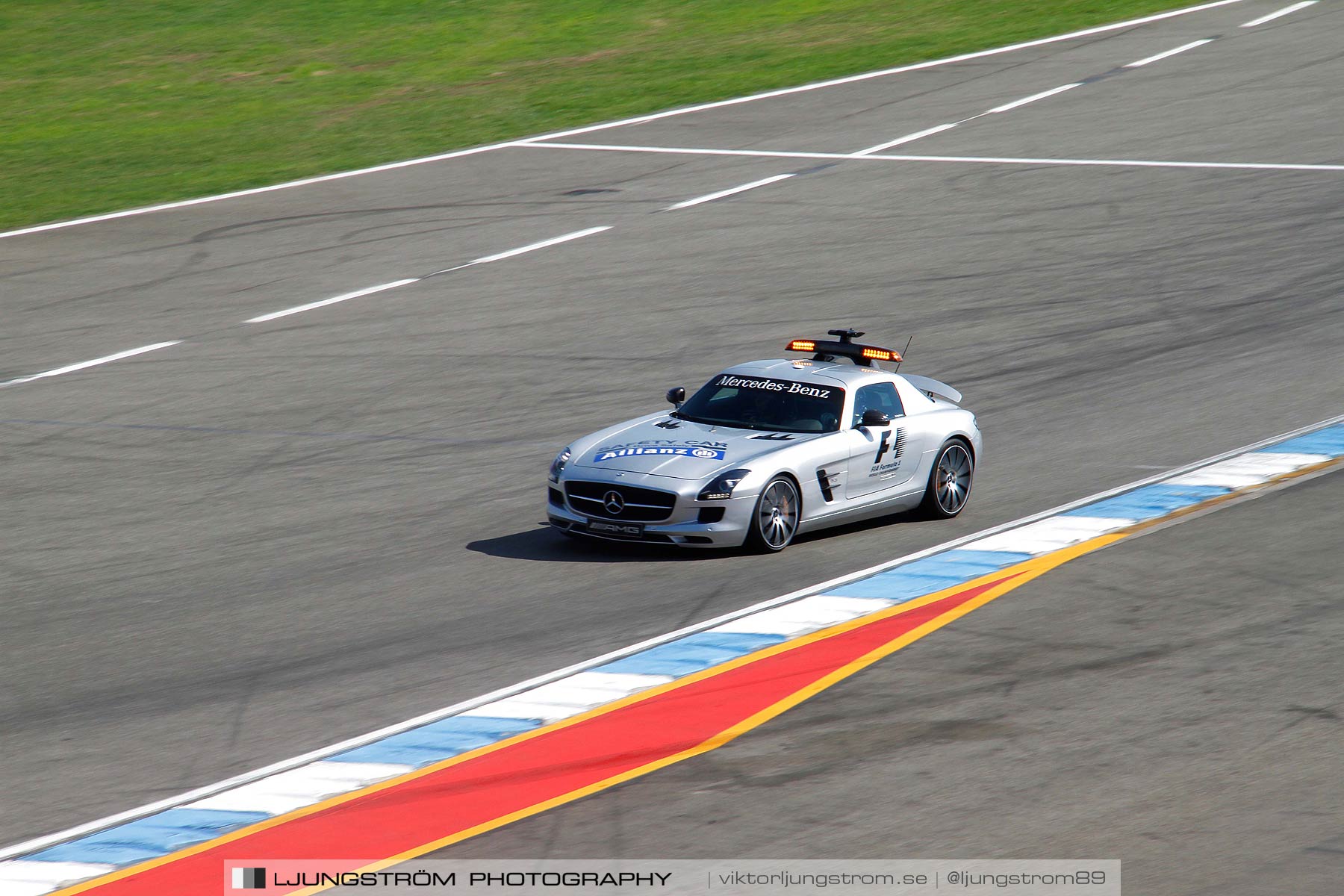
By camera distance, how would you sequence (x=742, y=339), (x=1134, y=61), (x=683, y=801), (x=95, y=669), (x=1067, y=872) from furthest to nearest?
1. (x=1134, y=61)
2. (x=742, y=339)
3. (x=95, y=669)
4. (x=683, y=801)
5. (x=1067, y=872)

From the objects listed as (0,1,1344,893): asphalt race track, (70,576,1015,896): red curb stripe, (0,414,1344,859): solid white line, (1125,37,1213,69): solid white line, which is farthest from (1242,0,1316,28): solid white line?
(70,576,1015,896): red curb stripe

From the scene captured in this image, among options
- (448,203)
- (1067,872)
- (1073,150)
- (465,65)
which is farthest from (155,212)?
(1067,872)

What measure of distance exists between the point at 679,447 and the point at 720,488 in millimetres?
714

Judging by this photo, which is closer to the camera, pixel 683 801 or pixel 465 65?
pixel 683 801

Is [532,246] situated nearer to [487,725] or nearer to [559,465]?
[559,465]

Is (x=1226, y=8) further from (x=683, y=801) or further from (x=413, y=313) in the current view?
(x=683, y=801)

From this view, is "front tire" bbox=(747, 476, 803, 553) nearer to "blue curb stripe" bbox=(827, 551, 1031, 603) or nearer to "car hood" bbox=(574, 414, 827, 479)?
"car hood" bbox=(574, 414, 827, 479)

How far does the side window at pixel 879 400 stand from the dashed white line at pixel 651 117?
1708 cm

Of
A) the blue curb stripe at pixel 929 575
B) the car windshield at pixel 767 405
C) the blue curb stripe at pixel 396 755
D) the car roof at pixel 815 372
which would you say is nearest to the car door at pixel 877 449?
the car roof at pixel 815 372

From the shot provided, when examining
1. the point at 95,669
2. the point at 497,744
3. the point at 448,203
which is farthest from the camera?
the point at 448,203

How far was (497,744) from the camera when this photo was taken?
8516 millimetres

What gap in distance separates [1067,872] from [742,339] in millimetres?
13188

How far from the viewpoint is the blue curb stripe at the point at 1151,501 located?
13164 millimetres

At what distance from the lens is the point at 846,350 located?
13891mm
